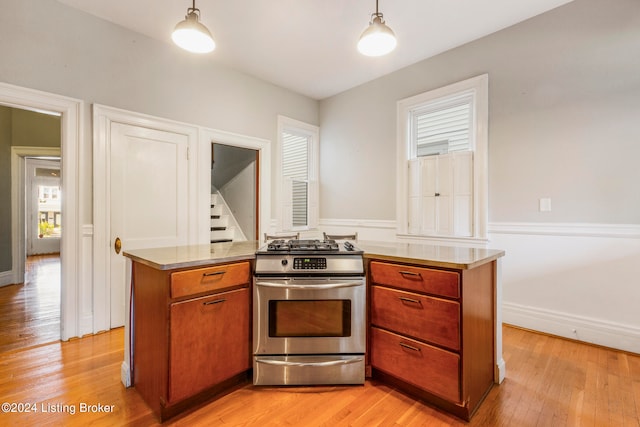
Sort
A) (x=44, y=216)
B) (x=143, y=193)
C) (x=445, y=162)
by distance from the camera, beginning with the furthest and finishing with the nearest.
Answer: (x=44, y=216) → (x=445, y=162) → (x=143, y=193)

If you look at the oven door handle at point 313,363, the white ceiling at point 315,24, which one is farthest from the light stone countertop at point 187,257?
the white ceiling at point 315,24

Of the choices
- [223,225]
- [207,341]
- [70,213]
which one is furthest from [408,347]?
[223,225]

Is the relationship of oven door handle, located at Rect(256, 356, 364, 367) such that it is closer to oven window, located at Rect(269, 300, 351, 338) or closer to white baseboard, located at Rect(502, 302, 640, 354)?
oven window, located at Rect(269, 300, 351, 338)

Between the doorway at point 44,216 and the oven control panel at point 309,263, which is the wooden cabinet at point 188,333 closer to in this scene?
the oven control panel at point 309,263

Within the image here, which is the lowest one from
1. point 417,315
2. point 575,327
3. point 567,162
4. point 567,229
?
point 575,327

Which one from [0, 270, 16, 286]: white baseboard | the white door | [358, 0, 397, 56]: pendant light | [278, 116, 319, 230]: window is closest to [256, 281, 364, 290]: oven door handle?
[358, 0, 397, 56]: pendant light

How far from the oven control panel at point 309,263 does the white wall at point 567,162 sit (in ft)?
7.08

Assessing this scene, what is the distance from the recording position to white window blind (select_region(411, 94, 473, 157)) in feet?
11.0

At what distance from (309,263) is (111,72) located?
2778 millimetres

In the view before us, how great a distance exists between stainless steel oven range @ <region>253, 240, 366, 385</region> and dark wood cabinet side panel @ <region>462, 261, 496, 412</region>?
2.00 ft

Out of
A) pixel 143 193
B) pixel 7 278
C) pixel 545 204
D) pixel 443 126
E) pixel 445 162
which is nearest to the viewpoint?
pixel 545 204

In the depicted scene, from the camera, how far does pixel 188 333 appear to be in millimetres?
1647

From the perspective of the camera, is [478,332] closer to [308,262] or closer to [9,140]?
[308,262]

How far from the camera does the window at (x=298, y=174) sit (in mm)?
4500
